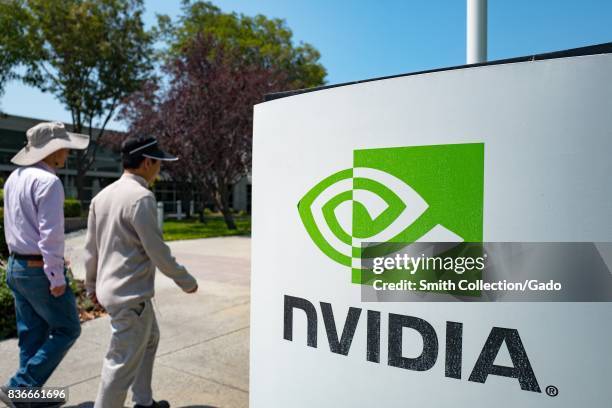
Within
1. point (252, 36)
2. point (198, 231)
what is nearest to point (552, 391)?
point (198, 231)

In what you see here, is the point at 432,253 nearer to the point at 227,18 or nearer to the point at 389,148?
the point at 389,148

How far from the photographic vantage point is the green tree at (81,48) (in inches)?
952

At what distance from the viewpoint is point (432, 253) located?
1.93 metres

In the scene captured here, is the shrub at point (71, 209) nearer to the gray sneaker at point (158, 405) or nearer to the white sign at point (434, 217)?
the gray sneaker at point (158, 405)

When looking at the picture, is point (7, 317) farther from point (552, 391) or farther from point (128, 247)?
point (552, 391)

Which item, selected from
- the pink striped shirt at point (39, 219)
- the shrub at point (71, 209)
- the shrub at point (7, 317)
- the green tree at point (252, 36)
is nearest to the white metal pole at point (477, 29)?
the pink striped shirt at point (39, 219)

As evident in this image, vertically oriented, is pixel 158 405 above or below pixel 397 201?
below

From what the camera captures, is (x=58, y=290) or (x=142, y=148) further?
(x=58, y=290)

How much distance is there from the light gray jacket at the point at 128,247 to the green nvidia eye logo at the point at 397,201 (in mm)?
1181

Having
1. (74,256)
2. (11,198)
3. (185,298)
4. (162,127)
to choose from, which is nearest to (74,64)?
(162,127)

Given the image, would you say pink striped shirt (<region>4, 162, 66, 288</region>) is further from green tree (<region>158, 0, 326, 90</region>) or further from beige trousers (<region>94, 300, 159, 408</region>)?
green tree (<region>158, 0, 326, 90</region>)

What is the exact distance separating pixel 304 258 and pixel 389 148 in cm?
62

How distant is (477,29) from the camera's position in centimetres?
319

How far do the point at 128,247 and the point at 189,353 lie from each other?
209 centimetres
